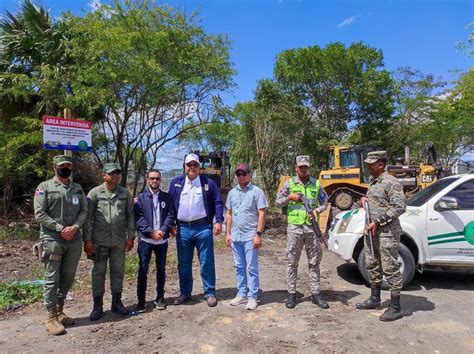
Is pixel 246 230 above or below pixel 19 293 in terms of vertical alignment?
above

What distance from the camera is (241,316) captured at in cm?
472

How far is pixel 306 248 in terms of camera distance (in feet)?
16.5

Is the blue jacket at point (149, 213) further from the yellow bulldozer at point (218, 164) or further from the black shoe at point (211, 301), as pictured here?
the yellow bulldozer at point (218, 164)

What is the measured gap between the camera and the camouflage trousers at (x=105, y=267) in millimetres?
4672

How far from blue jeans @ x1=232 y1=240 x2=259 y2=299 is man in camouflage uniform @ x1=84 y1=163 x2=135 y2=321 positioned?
4.40ft

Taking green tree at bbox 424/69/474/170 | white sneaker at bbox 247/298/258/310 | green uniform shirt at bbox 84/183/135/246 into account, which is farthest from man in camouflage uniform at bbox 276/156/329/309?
green tree at bbox 424/69/474/170

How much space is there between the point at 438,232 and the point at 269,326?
289cm

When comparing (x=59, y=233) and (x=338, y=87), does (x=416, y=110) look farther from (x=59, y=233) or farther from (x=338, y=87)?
(x=59, y=233)

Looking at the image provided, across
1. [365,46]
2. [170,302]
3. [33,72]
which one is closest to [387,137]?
[365,46]

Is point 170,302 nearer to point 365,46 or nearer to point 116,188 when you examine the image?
point 116,188

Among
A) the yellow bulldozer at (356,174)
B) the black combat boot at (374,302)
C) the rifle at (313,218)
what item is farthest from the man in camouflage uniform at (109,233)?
the yellow bulldozer at (356,174)

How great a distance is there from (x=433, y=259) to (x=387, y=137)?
68.0 ft

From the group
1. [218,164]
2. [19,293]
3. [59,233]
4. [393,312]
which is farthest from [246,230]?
[218,164]

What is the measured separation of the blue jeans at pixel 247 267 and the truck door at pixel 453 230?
2.58 m
